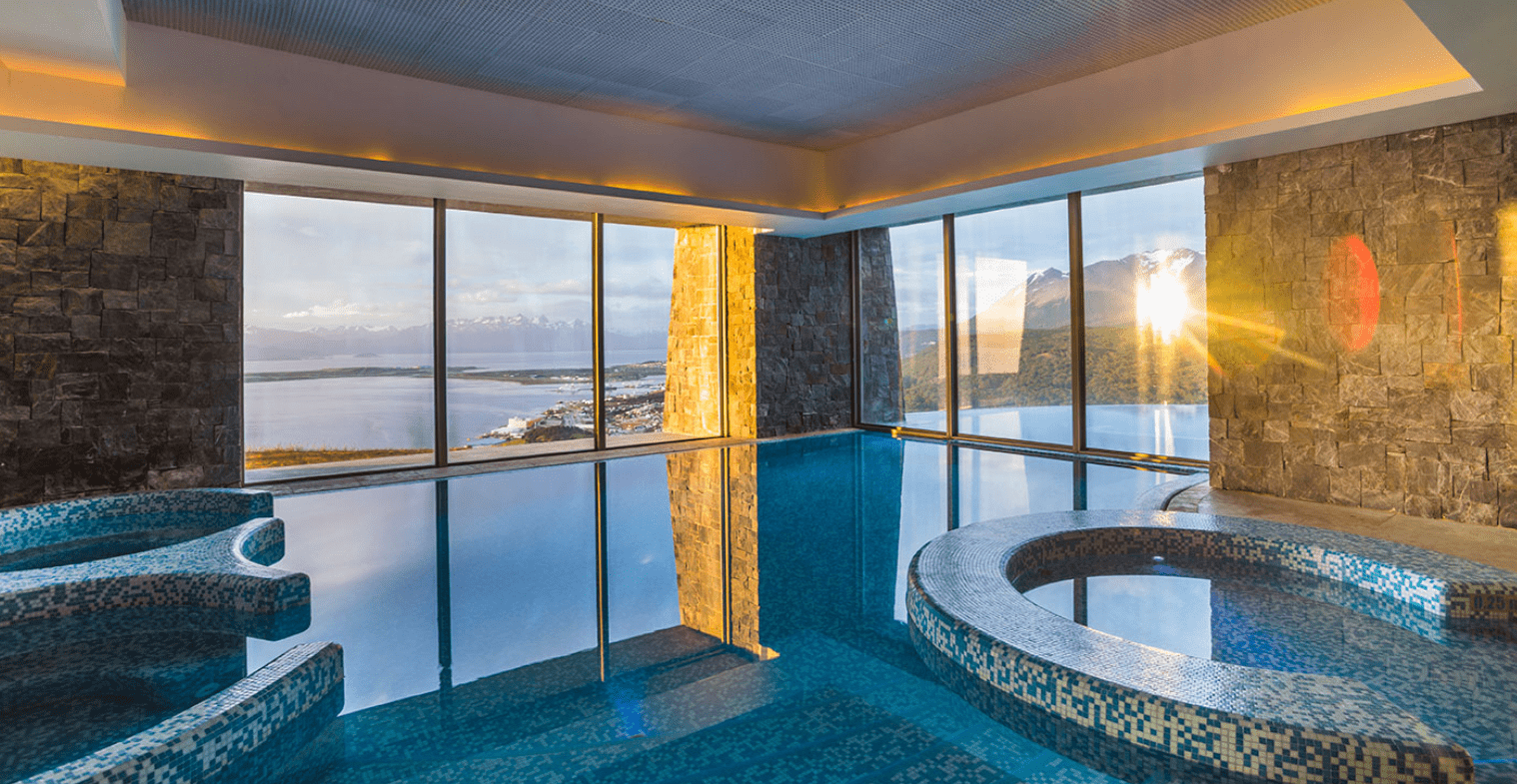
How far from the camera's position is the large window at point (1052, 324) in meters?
6.54

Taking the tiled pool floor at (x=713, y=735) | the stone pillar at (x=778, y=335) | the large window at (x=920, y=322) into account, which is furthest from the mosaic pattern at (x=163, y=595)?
the large window at (x=920, y=322)

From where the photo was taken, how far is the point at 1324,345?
197 inches

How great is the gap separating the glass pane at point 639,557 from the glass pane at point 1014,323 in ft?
11.9

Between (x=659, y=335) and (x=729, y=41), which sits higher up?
(x=729, y=41)

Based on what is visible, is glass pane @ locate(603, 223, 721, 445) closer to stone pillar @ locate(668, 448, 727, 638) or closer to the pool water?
stone pillar @ locate(668, 448, 727, 638)

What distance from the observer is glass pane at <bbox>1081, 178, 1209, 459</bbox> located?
643 centimetres

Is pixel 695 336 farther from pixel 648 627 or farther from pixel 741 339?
pixel 648 627

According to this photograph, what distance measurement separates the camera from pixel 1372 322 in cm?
480

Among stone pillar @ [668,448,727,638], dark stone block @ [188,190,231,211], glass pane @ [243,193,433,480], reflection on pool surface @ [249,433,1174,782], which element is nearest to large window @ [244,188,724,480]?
glass pane @ [243,193,433,480]

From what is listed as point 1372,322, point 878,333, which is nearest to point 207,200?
point 878,333

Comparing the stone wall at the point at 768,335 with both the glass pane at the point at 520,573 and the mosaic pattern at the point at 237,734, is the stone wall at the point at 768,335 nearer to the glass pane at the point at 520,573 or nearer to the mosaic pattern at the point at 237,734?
the glass pane at the point at 520,573

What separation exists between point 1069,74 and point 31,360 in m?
7.78

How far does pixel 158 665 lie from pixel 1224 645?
3966mm

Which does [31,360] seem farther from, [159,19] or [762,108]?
[762,108]
